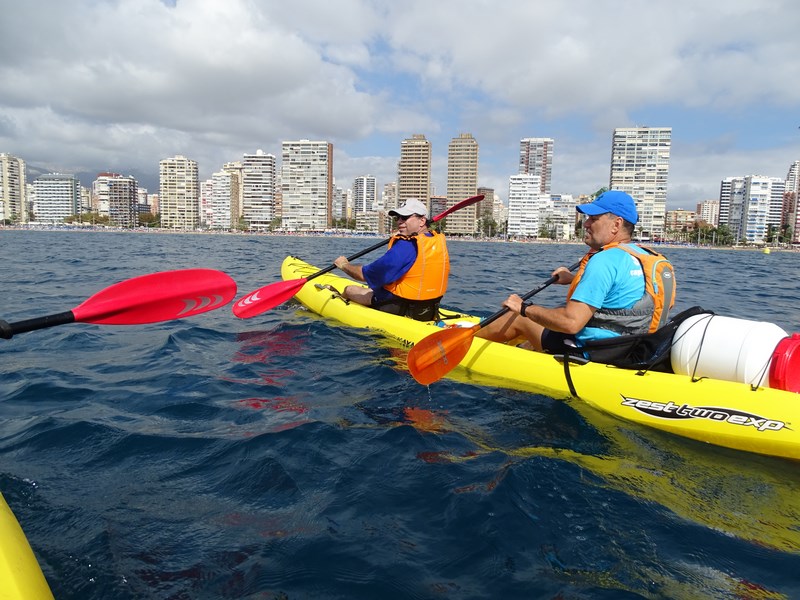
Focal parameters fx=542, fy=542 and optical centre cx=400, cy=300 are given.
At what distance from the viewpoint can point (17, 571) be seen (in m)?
1.73

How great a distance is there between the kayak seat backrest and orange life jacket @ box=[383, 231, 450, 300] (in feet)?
7.82

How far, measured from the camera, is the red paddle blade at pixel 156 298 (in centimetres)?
341

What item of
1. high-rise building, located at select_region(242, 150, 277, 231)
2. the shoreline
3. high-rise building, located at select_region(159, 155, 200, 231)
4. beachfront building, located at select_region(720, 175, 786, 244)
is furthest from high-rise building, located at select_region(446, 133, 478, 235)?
high-rise building, located at select_region(159, 155, 200, 231)

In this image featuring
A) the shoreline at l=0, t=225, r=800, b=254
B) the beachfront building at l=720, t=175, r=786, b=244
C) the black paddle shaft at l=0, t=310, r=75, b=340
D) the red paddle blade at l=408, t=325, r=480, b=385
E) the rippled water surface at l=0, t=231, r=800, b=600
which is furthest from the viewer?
the beachfront building at l=720, t=175, r=786, b=244

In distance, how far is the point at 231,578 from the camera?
2139mm

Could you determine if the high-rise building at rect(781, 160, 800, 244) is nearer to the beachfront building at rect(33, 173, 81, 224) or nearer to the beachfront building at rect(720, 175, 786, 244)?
the beachfront building at rect(720, 175, 786, 244)

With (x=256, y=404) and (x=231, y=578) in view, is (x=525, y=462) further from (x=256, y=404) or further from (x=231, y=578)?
(x=256, y=404)

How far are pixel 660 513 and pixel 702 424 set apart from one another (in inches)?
48.9

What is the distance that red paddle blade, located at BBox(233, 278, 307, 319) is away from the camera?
6.97 m

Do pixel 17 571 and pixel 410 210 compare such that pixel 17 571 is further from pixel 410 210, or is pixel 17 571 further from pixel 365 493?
pixel 410 210

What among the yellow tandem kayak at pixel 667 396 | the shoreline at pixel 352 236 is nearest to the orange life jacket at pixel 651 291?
the yellow tandem kayak at pixel 667 396

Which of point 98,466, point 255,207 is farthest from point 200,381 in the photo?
point 255,207

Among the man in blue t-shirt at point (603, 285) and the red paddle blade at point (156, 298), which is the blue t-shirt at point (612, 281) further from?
the red paddle blade at point (156, 298)

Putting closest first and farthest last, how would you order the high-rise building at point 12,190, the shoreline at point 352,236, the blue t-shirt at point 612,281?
the blue t-shirt at point 612,281 < the shoreline at point 352,236 < the high-rise building at point 12,190
